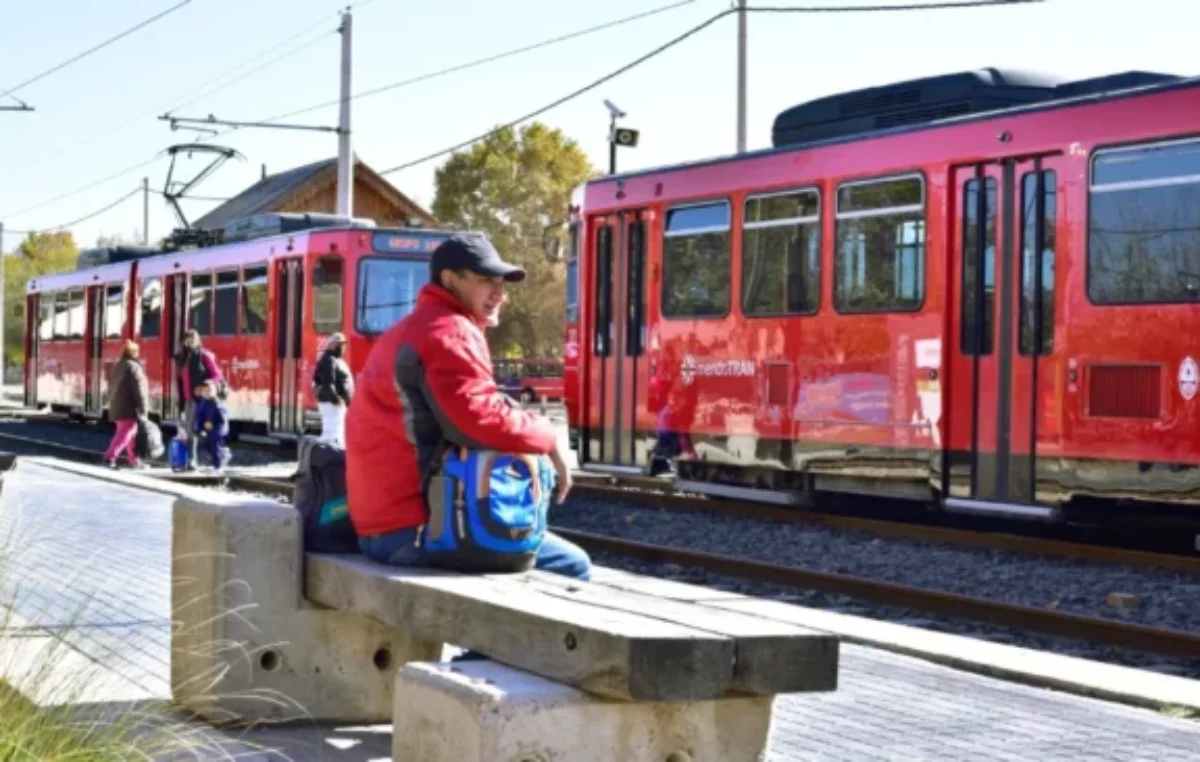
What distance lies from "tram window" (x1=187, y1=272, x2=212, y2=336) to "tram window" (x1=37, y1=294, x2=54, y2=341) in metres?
11.1

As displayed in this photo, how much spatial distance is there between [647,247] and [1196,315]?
7.28 meters

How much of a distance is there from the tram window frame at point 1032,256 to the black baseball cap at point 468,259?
8.53m

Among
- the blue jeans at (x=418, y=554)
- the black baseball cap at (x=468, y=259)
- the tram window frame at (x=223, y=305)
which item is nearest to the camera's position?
the blue jeans at (x=418, y=554)

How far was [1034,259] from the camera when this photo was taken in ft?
48.9

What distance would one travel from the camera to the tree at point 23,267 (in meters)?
113

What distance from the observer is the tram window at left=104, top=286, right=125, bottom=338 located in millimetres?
38125

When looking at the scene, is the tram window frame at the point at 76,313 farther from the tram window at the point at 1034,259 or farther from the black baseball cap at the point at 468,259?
the black baseball cap at the point at 468,259

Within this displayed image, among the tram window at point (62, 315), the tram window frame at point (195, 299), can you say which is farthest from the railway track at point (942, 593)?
the tram window at point (62, 315)

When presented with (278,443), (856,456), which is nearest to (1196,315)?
(856,456)

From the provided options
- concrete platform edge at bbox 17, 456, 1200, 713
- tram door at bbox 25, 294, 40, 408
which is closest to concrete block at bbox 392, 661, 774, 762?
concrete platform edge at bbox 17, 456, 1200, 713

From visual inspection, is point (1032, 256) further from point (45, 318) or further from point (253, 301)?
point (45, 318)

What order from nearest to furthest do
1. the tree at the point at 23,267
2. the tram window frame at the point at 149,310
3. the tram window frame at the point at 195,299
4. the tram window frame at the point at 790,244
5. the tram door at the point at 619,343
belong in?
the tram window frame at the point at 790,244
the tram door at the point at 619,343
the tram window frame at the point at 195,299
the tram window frame at the point at 149,310
the tree at the point at 23,267

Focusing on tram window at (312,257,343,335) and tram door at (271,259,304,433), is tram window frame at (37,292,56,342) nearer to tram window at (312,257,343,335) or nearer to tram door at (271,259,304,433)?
tram door at (271,259,304,433)

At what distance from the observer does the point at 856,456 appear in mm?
16797
